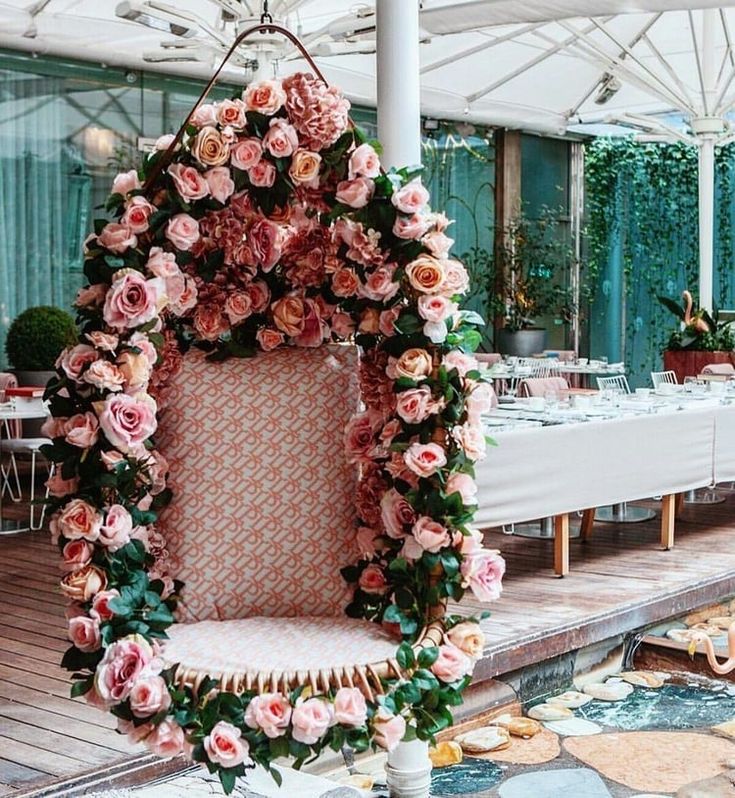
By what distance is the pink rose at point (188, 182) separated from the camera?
105 inches

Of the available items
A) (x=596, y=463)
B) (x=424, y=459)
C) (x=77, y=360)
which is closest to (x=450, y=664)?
(x=424, y=459)

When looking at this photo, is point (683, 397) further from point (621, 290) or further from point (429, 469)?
point (621, 290)

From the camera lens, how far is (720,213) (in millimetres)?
13766

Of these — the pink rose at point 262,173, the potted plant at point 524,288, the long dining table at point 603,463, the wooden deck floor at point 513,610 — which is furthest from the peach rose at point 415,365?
the potted plant at point 524,288

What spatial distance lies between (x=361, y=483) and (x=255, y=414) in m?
0.30

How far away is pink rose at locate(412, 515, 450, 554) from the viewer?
2.66 m

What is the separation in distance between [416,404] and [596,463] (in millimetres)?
2981

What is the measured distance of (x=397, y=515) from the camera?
9.05ft

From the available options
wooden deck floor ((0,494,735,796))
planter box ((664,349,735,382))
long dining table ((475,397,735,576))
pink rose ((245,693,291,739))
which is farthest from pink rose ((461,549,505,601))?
planter box ((664,349,735,382))

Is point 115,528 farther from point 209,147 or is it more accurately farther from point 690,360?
point 690,360

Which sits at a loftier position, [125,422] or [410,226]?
[410,226]

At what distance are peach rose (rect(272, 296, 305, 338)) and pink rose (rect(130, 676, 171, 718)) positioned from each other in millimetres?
898

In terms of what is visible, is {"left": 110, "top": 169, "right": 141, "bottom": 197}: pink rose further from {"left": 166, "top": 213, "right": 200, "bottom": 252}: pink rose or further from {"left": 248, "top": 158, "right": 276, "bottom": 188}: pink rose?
{"left": 248, "top": 158, "right": 276, "bottom": 188}: pink rose

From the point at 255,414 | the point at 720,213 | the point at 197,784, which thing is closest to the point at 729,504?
the point at 197,784
